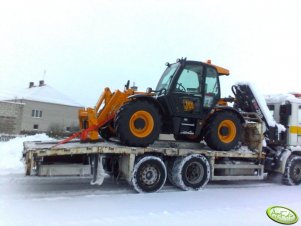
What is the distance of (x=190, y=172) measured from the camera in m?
9.62

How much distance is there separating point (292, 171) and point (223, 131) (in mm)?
2664

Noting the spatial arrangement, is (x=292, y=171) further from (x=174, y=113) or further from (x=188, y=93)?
(x=174, y=113)

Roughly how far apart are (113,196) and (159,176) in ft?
4.04

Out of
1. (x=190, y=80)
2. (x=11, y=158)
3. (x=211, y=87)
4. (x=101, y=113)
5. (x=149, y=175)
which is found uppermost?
(x=190, y=80)

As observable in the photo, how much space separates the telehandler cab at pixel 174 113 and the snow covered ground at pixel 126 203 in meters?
1.26

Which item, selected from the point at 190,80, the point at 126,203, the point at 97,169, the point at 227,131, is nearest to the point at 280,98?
the point at 227,131

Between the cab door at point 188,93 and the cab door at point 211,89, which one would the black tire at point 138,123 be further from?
the cab door at point 211,89

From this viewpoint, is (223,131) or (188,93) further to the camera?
(223,131)

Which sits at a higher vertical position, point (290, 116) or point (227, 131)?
point (290, 116)

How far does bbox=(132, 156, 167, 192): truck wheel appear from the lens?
8.73 meters

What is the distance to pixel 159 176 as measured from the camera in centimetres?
902

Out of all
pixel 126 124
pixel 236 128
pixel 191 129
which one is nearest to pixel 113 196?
pixel 126 124

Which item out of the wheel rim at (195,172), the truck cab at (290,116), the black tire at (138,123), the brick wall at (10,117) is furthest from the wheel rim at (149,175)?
the brick wall at (10,117)

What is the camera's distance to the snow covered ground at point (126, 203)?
21.3ft
